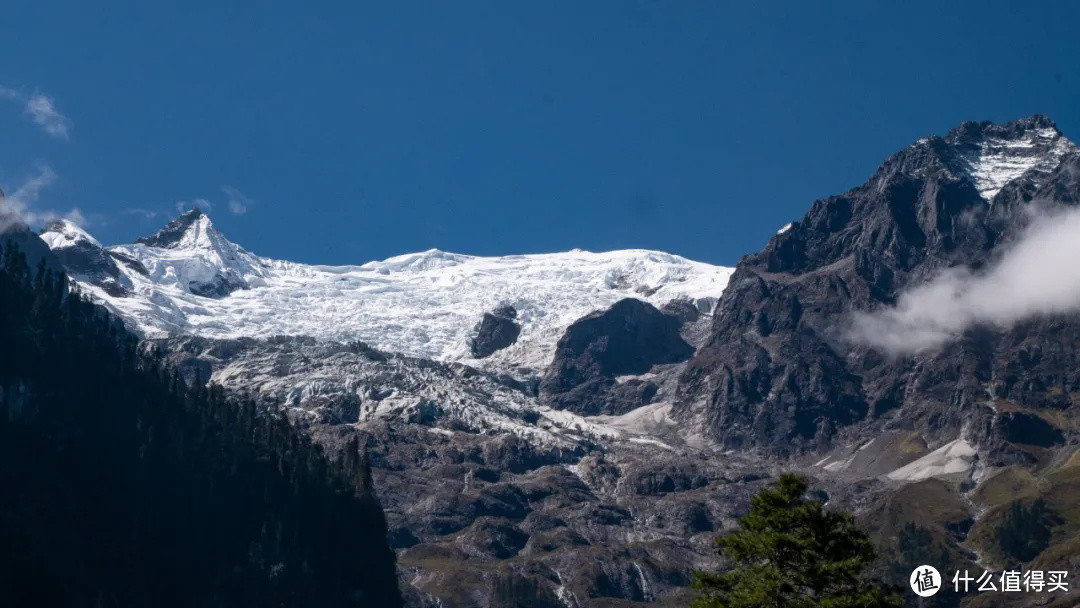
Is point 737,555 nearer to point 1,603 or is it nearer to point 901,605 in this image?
point 901,605

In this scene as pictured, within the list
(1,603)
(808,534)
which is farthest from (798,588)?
(1,603)

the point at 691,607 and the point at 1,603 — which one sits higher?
the point at 1,603

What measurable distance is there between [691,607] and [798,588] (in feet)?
30.0

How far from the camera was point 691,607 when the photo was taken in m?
82.4

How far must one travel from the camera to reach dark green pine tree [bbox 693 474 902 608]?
7394 cm

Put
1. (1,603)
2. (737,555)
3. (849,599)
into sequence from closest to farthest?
1. (849,599)
2. (737,555)
3. (1,603)

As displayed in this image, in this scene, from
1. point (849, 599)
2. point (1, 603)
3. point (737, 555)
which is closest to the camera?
point (849, 599)

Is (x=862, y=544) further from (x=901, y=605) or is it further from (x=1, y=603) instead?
(x=1, y=603)

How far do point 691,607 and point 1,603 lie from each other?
14920 centimetres

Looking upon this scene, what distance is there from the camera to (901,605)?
7519cm

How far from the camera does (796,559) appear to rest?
76.3 meters

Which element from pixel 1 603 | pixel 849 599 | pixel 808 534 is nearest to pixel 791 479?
pixel 808 534

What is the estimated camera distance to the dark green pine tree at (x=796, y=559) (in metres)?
73.9

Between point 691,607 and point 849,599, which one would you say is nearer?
point 849,599
